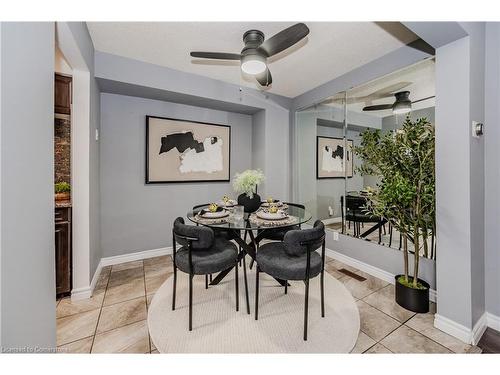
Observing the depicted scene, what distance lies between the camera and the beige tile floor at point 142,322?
5.19 feet

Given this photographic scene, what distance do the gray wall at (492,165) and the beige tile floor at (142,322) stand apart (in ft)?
1.77

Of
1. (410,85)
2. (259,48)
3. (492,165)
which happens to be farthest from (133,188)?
(492,165)

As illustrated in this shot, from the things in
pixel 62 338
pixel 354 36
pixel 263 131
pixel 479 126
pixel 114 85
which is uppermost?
pixel 354 36

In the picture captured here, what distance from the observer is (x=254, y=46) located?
200 centimetres

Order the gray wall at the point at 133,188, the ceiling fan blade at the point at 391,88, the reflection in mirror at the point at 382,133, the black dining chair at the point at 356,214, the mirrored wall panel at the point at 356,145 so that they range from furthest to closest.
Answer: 1. the gray wall at the point at 133,188
2. the black dining chair at the point at 356,214
3. the ceiling fan blade at the point at 391,88
4. the mirrored wall panel at the point at 356,145
5. the reflection in mirror at the point at 382,133

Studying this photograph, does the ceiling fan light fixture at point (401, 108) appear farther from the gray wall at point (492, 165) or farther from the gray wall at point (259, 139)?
the gray wall at point (259, 139)

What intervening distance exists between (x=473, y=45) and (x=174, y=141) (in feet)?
10.7

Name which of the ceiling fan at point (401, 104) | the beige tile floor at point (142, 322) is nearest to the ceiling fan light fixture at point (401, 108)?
the ceiling fan at point (401, 104)

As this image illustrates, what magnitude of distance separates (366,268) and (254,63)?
8.80ft

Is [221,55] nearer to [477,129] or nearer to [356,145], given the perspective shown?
[356,145]

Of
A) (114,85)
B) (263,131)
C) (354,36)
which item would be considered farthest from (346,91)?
(114,85)

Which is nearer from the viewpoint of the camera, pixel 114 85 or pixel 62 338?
pixel 62 338

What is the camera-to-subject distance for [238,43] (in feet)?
7.50

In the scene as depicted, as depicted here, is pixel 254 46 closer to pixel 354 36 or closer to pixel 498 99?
pixel 354 36
